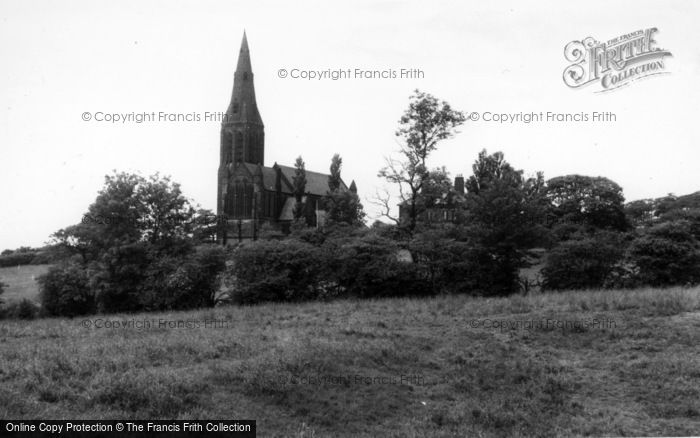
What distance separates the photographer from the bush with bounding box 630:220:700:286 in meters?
28.7

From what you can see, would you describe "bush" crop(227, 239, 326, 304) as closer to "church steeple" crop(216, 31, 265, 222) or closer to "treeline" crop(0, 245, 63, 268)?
"treeline" crop(0, 245, 63, 268)

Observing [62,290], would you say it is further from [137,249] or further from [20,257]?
[20,257]

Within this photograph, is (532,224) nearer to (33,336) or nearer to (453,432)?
(453,432)

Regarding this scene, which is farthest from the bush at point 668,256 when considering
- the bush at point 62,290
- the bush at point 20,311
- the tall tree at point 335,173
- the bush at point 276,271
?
the tall tree at point 335,173

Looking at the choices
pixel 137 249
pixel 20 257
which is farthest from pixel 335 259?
pixel 20 257

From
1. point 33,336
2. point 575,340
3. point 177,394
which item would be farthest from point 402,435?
point 33,336

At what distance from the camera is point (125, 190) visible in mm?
35031

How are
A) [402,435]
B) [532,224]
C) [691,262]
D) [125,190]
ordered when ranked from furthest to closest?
[125,190], [532,224], [691,262], [402,435]

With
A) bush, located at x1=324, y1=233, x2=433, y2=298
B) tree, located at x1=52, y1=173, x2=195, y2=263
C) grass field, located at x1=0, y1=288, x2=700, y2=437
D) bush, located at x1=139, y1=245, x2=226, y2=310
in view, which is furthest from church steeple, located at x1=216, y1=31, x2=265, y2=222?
grass field, located at x1=0, y1=288, x2=700, y2=437

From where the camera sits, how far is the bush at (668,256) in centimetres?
2873

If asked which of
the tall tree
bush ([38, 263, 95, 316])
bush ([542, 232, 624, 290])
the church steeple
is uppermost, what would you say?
the church steeple

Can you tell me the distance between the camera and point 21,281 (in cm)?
4706

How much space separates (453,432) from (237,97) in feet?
323

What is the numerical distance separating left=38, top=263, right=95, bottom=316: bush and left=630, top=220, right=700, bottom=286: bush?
2822 cm
